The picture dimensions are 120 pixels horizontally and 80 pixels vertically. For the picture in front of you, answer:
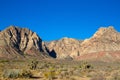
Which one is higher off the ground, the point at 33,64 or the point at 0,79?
the point at 33,64

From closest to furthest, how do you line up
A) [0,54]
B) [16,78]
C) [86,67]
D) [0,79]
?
[0,79] < [16,78] < [86,67] < [0,54]

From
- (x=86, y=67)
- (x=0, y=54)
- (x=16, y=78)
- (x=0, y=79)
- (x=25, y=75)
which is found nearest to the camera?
(x=0, y=79)

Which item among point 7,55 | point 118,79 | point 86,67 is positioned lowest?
point 118,79

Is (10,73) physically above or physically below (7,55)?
below

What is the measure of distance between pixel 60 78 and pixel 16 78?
239 inches

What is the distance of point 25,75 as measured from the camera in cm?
3994

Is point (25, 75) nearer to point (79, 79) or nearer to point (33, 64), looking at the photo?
point (79, 79)

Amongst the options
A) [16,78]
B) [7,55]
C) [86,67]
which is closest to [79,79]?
[16,78]

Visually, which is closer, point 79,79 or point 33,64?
point 79,79

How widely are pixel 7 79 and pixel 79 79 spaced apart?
10490 millimetres

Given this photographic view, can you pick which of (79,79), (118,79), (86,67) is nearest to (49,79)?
(79,79)

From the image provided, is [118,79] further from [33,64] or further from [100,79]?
[33,64]

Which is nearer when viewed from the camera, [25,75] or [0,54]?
[25,75]

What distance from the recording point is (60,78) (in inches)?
1540
